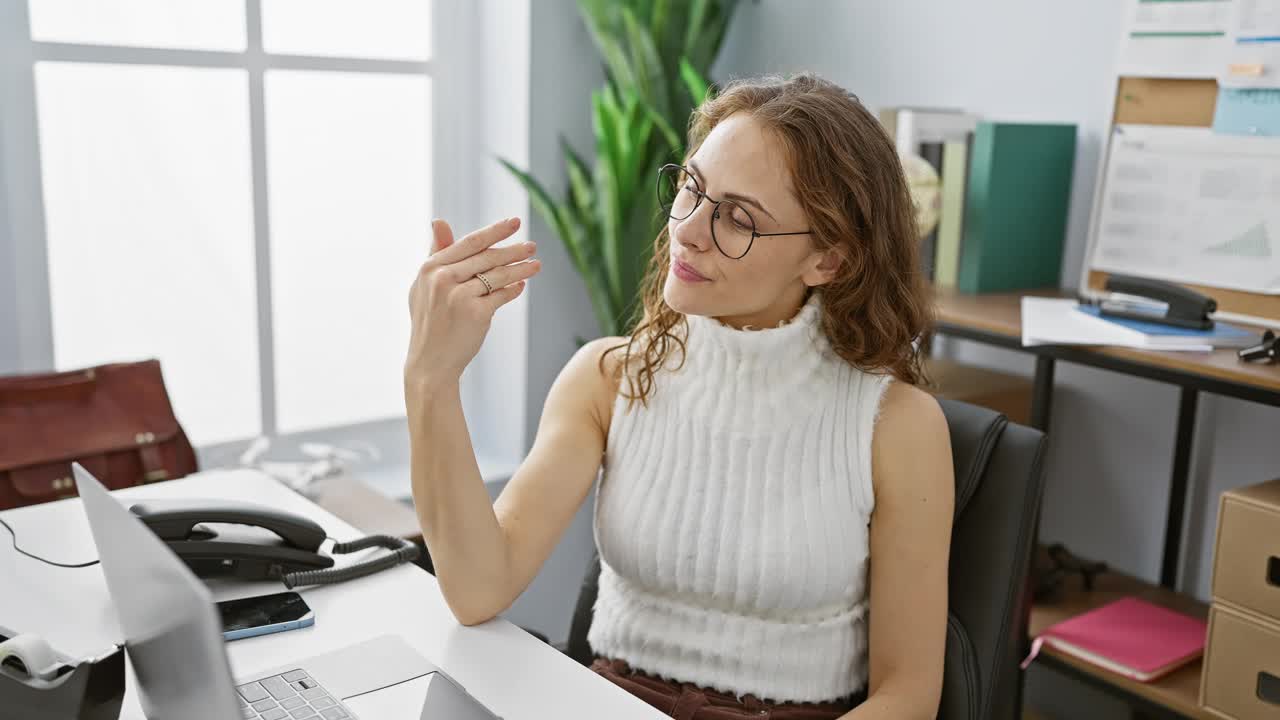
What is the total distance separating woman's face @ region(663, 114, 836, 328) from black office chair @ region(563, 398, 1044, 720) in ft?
0.99

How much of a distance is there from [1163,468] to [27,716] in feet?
6.31

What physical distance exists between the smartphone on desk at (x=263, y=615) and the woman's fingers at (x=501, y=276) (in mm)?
376

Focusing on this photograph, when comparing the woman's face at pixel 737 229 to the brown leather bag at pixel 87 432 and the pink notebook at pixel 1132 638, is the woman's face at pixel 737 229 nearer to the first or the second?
the pink notebook at pixel 1132 638

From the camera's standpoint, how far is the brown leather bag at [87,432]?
1.81 m

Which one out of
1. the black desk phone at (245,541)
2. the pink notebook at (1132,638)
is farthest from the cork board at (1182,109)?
the black desk phone at (245,541)

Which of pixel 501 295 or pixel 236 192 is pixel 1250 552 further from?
pixel 236 192

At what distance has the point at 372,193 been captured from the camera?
2.69 meters

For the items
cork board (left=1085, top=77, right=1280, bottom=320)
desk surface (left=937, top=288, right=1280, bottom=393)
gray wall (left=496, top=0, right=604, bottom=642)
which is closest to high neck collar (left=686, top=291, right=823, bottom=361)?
desk surface (left=937, top=288, right=1280, bottom=393)

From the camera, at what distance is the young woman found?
1310 mm

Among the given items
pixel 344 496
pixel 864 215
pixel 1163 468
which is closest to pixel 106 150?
pixel 344 496

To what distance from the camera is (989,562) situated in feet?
4.21

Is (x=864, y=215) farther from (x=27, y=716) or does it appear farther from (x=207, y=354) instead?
(x=207, y=354)

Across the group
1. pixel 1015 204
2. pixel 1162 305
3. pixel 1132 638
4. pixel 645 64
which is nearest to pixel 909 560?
pixel 1132 638

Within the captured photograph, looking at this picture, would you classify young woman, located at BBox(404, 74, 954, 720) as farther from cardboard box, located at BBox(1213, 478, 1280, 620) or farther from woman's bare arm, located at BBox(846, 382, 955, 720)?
cardboard box, located at BBox(1213, 478, 1280, 620)
